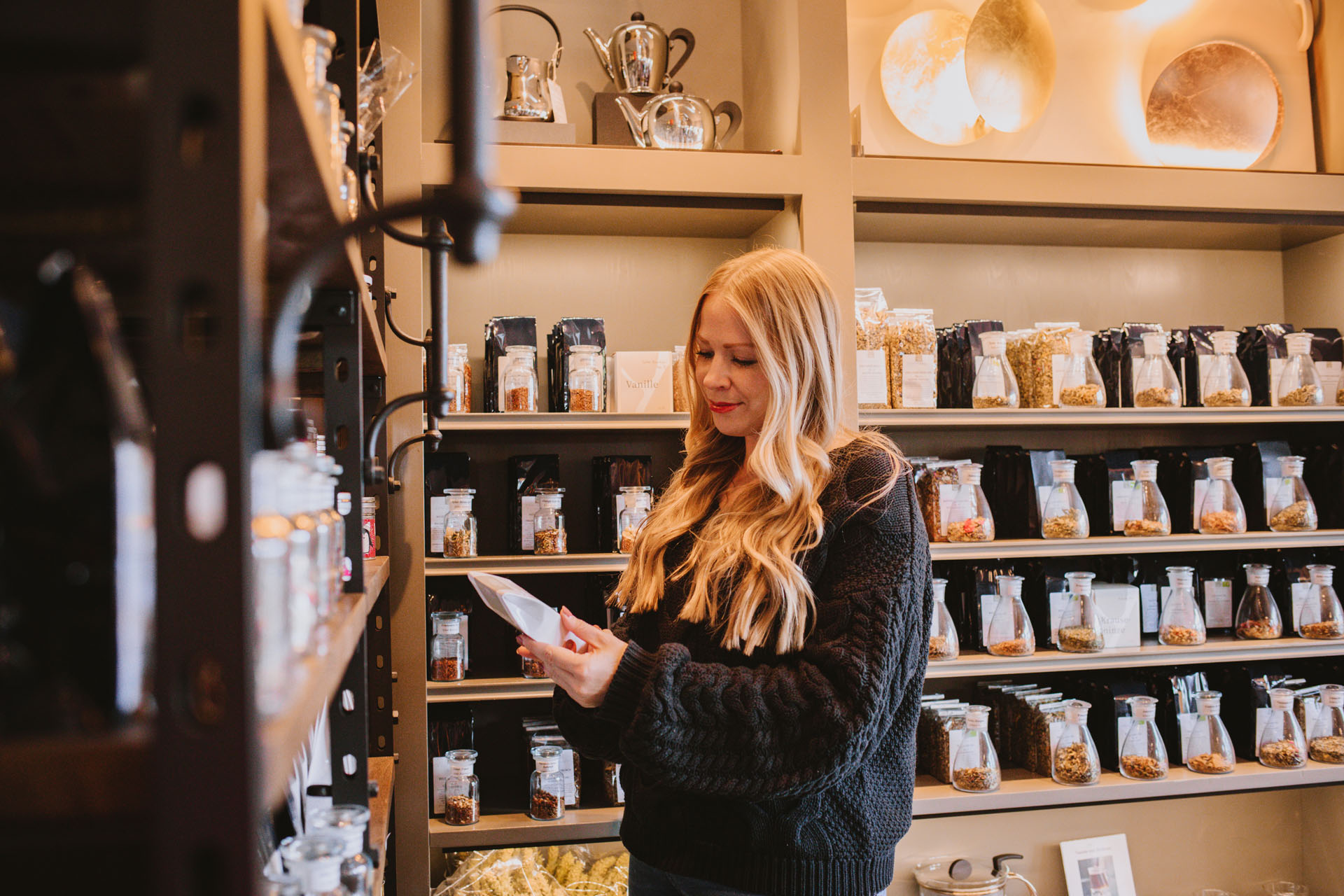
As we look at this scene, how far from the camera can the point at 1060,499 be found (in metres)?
2.53

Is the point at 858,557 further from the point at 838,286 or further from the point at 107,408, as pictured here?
the point at 838,286

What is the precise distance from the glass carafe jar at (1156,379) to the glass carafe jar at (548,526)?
1630 millimetres

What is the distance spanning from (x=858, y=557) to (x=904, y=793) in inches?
14.5

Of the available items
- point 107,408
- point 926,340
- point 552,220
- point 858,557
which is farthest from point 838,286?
point 107,408

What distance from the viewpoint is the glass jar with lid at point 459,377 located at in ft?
7.47

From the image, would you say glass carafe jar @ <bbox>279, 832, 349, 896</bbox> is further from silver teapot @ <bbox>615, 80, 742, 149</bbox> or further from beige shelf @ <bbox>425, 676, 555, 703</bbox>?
silver teapot @ <bbox>615, 80, 742, 149</bbox>

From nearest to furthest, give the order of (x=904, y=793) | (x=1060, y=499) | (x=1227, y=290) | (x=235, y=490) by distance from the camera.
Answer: (x=235, y=490), (x=904, y=793), (x=1060, y=499), (x=1227, y=290)

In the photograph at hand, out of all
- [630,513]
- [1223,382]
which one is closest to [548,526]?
[630,513]

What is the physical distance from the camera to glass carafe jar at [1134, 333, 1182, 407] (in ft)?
8.51

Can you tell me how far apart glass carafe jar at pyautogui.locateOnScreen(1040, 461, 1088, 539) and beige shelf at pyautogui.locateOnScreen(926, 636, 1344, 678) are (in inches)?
12.8

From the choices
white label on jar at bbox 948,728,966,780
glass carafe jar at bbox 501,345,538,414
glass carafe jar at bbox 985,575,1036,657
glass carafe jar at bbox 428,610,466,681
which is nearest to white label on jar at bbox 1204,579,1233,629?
glass carafe jar at bbox 985,575,1036,657

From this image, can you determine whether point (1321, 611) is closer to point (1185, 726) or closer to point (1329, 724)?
point (1329, 724)

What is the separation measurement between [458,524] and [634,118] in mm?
1128

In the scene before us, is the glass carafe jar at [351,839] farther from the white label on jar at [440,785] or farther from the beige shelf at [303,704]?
the white label on jar at [440,785]
